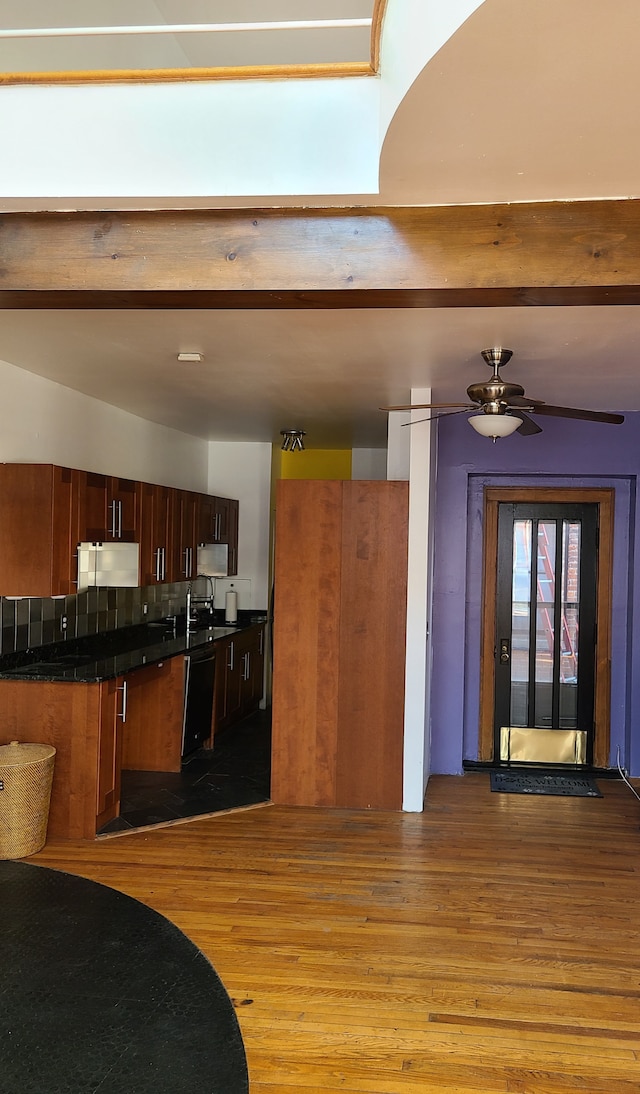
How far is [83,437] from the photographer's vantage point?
19.0 feet

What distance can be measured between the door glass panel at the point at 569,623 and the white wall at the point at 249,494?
304 cm

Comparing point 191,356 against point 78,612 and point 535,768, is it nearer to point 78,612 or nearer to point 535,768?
point 78,612

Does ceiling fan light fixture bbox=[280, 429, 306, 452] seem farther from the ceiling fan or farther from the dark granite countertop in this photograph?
the ceiling fan

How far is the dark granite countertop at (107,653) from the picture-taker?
4734 mm

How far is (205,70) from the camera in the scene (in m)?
2.54

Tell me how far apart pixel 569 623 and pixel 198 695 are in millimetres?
2840

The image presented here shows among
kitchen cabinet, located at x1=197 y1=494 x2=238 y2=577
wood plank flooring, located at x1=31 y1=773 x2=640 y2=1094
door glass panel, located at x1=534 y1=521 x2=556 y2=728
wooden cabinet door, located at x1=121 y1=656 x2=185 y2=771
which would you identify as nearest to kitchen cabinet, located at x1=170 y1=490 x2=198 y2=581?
kitchen cabinet, located at x1=197 y1=494 x2=238 y2=577

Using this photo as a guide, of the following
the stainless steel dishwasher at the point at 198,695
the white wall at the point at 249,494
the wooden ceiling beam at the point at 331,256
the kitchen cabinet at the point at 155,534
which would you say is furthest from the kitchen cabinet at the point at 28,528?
the white wall at the point at 249,494

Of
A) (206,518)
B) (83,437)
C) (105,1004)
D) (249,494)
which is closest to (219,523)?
(206,518)

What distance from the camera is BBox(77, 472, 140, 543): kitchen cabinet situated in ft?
16.5

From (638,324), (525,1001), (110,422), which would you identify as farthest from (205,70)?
(110,422)

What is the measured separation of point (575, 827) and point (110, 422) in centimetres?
414

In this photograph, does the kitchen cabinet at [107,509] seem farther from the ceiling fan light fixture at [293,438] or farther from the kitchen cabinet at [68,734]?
the ceiling fan light fixture at [293,438]

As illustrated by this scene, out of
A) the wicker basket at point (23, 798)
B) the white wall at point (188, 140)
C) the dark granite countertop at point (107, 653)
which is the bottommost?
the wicker basket at point (23, 798)
